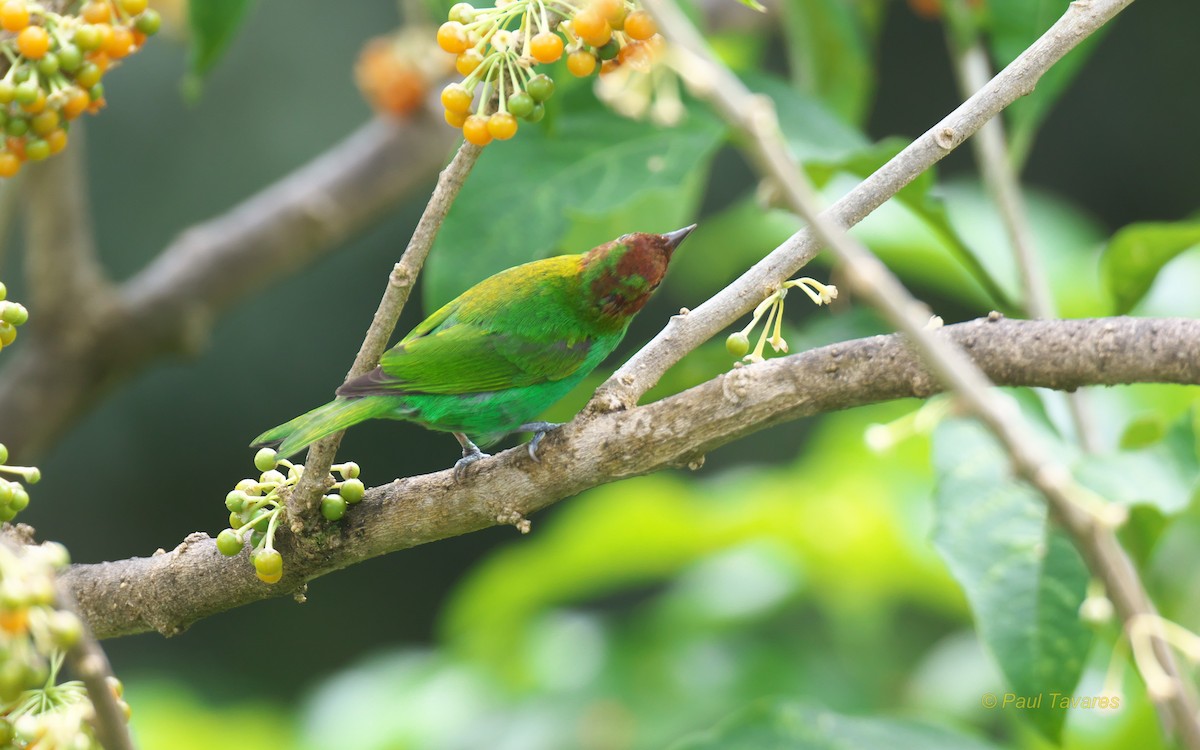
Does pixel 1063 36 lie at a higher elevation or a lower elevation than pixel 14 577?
higher

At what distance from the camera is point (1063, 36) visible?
4.91 ft

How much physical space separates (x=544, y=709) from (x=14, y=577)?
3.01 m

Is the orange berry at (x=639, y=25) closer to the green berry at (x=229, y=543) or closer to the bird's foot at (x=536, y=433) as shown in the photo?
the bird's foot at (x=536, y=433)

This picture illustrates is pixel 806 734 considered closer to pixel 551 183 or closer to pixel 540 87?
pixel 551 183

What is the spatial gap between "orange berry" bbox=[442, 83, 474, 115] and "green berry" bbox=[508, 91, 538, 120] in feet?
0.18

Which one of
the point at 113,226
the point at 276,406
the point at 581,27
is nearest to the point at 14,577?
the point at 581,27

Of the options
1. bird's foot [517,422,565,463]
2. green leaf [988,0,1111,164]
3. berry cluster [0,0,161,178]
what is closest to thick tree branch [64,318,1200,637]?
bird's foot [517,422,565,463]

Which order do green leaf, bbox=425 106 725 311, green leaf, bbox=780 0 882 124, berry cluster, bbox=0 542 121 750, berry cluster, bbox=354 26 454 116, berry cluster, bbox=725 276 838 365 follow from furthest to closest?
berry cluster, bbox=354 26 454 116 → green leaf, bbox=780 0 882 124 → green leaf, bbox=425 106 725 311 → berry cluster, bbox=725 276 838 365 → berry cluster, bbox=0 542 121 750

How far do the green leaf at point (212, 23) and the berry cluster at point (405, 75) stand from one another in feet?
3.69

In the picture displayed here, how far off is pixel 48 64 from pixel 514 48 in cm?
63

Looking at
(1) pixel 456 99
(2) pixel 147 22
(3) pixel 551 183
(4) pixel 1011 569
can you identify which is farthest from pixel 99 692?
(3) pixel 551 183

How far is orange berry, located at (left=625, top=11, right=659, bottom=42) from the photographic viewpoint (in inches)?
53.9

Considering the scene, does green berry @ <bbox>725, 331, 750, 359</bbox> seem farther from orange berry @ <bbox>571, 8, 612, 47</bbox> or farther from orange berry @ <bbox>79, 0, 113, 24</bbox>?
orange berry @ <bbox>79, 0, 113, 24</bbox>

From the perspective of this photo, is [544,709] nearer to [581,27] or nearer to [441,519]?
[441,519]
